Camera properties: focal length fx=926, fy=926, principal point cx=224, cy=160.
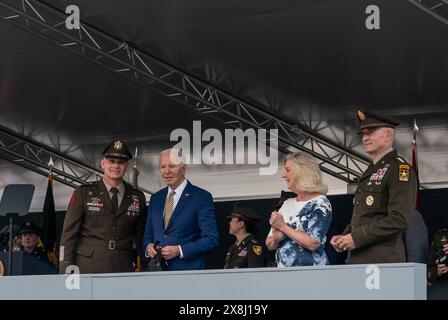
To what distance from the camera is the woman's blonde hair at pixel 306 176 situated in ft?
10.5

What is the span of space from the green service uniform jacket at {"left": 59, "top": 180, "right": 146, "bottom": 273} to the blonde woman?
838mm

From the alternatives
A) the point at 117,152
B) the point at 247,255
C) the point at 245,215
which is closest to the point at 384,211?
the point at 117,152

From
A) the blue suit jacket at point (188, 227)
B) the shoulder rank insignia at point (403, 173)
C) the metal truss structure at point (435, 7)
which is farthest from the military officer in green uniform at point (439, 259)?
the shoulder rank insignia at point (403, 173)

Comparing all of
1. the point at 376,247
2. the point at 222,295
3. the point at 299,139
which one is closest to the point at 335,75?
the point at 299,139

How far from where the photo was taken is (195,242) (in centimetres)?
367

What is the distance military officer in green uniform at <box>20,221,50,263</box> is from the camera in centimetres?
750

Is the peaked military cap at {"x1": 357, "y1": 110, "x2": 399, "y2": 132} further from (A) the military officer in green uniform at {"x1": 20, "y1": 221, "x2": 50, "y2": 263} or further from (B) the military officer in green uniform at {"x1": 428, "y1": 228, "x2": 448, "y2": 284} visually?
(A) the military officer in green uniform at {"x1": 20, "y1": 221, "x2": 50, "y2": 263}

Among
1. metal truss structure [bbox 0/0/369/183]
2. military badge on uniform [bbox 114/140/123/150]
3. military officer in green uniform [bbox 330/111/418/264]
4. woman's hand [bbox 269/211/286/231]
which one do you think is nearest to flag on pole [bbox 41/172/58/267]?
metal truss structure [bbox 0/0/369/183]

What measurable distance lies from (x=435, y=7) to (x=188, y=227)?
2740 millimetres

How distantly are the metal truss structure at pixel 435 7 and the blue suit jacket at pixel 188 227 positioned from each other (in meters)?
2.53

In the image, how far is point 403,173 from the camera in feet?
9.83

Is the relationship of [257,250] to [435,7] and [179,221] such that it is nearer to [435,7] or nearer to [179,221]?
[179,221]

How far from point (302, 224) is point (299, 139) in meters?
5.27
